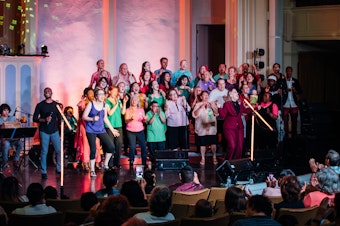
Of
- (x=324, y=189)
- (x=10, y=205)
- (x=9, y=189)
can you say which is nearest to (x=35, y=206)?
(x=10, y=205)

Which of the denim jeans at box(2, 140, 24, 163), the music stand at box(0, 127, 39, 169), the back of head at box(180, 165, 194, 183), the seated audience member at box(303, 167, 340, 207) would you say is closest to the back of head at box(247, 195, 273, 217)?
the seated audience member at box(303, 167, 340, 207)

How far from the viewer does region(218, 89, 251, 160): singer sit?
14.1m

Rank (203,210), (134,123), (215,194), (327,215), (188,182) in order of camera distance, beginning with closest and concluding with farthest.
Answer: (327,215)
(203,210)
(215,194)
(188,182)
(134,123)

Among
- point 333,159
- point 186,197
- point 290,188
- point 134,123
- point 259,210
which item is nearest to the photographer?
point 259,210

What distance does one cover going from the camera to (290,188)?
25.7 feet

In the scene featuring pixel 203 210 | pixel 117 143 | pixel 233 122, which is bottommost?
pixel 203 210

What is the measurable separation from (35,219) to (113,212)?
143 cm

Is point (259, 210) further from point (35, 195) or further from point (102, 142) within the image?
point (102, 142)

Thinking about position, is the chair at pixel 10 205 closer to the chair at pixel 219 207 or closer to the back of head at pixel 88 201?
the back of head at pixel 88 201

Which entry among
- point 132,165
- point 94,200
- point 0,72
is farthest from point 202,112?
point 94,200

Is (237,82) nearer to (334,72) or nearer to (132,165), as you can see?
(132,165)

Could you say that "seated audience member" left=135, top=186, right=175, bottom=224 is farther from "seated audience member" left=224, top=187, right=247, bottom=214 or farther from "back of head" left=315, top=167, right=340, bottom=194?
"back of head" left=315, top=167, right=340, bottom=194

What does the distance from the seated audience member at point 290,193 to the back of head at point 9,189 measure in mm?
2719

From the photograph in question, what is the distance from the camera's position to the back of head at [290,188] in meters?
7.83
